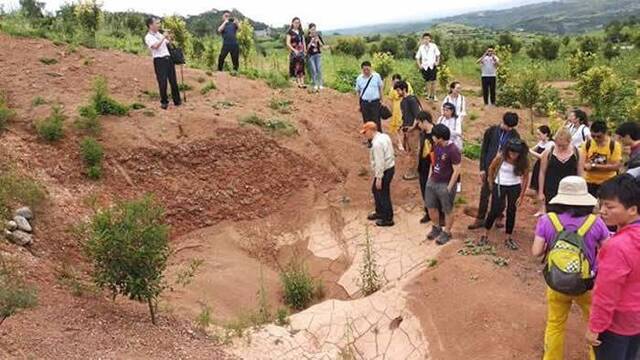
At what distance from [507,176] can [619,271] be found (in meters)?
3.40

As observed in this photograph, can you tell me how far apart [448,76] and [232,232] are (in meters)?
8.79

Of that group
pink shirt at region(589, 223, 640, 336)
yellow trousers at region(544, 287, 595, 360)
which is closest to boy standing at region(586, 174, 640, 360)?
pink shirt at region(589, 223, 640, 336)

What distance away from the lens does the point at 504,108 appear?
51.3 feet

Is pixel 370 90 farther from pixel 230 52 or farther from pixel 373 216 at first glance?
pixel 230 52

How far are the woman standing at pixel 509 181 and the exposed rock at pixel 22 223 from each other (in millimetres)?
5688

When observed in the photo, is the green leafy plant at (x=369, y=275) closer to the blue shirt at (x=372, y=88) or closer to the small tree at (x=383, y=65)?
the blue shirt at (x=372, y=88)

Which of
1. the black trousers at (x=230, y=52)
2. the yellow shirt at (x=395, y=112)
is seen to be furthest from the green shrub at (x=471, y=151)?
the black trousers at (x=230, y=52)

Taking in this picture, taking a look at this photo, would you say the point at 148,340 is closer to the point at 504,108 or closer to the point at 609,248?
the point at 609,248

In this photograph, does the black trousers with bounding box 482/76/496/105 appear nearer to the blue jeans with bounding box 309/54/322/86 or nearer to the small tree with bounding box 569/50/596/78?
the blue jeans with bounding box 309/54/322/86

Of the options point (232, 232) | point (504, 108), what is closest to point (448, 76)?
point (504, 108)

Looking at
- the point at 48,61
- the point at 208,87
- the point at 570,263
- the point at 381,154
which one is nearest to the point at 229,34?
the point at 208,87

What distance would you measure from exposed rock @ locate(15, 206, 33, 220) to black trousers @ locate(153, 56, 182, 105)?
3328 millimetres

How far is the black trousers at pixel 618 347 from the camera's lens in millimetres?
4093

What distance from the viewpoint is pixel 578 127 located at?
7883mm
